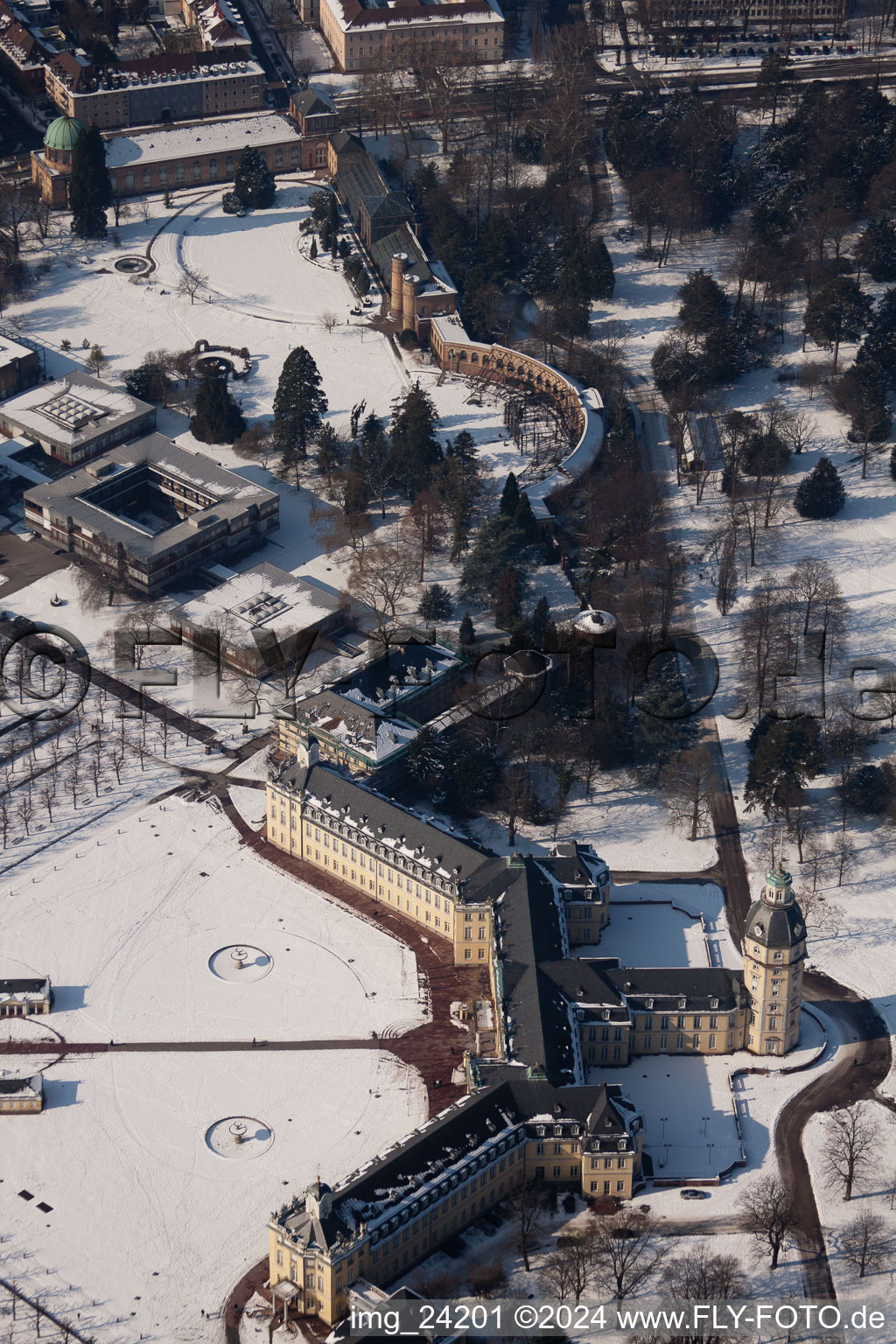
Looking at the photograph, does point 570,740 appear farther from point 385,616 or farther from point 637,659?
point 385,616

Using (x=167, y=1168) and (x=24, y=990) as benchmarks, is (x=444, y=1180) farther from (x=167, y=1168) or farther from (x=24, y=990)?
(x=24, y=990)

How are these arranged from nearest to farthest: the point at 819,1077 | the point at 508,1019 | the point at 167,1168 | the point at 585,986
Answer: the point at 167,1168, the point at 508,1019, the point at 819,1077, the point at 585,986

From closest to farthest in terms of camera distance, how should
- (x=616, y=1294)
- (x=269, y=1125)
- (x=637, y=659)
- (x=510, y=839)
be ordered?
(x=616, y=1294) → (x=269, y=1125) → (x=510, y=839) → (x=637, y=659)

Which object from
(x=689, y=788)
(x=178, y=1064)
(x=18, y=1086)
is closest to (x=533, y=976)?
(x=178, y=1064)

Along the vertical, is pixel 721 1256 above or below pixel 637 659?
below

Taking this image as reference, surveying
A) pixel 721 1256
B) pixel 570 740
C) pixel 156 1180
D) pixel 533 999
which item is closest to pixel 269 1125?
pixel 156 1180

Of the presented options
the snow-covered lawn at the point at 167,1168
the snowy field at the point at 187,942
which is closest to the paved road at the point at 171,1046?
the snowy field at the point at 187,942

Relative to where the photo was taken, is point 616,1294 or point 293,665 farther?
point 293,665
